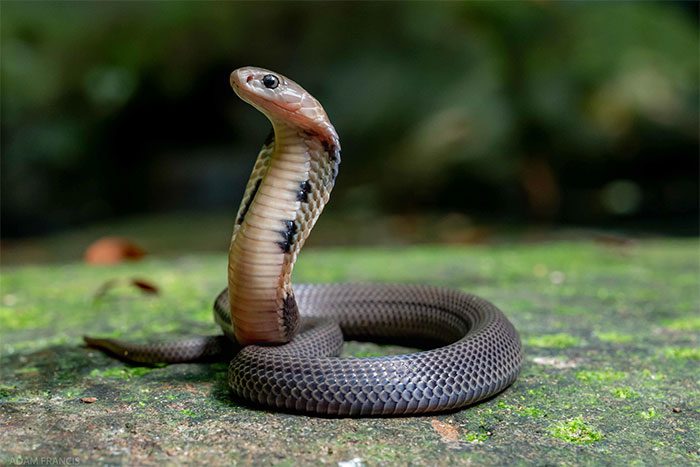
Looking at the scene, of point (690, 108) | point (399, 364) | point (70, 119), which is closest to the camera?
point (399, 364)

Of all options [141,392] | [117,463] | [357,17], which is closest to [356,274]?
[141,392]

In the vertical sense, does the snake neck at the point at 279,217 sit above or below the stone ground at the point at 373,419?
above

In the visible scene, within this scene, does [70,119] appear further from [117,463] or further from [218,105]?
[117,463]

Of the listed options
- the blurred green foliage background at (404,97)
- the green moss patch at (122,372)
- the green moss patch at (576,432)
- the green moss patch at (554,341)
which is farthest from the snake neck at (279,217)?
the blurred green foliage background at (404,97)

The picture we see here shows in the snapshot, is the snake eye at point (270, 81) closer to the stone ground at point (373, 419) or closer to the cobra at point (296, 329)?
the cobra at point (296, 329)

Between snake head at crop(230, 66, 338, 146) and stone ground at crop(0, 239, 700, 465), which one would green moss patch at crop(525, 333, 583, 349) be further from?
snake head at crop(230, 66, 338, 146)

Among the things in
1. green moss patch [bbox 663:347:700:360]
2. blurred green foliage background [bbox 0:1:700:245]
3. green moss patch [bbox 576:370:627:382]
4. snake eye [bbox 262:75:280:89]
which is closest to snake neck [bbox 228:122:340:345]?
snake eye [bbox 262:75:280:89]
